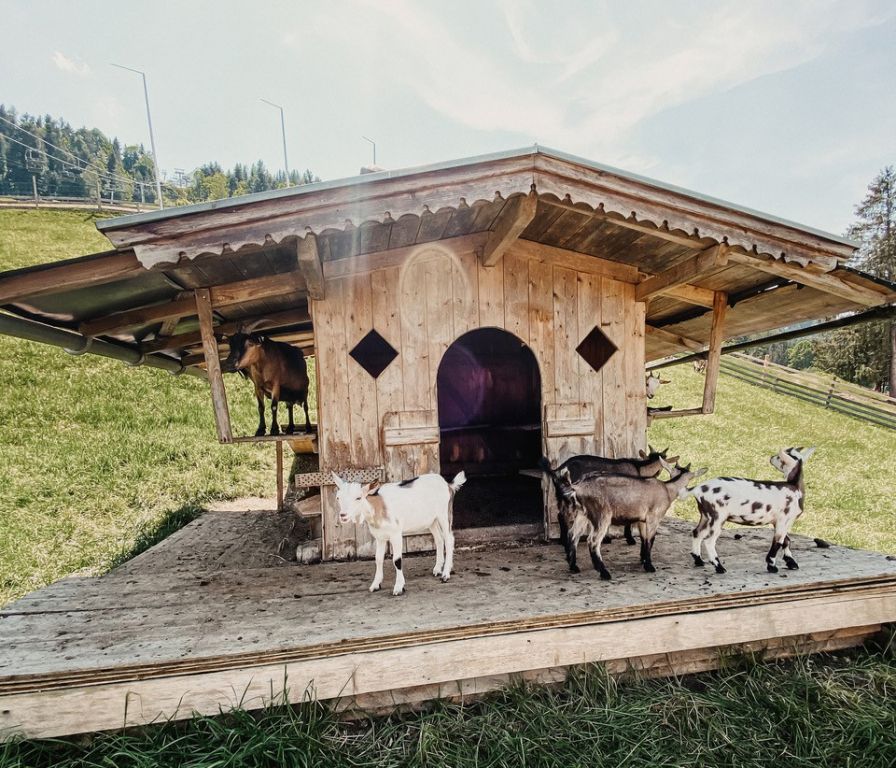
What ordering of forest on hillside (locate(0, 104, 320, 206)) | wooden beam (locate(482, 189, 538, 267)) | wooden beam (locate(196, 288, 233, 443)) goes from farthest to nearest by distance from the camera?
1. forest on hillside (locate(0, 104, 320, 206))
2. wooden beam (locate(196, 288, 233, 443))
3. wooden beam (locate(482, 189, 538, 267))

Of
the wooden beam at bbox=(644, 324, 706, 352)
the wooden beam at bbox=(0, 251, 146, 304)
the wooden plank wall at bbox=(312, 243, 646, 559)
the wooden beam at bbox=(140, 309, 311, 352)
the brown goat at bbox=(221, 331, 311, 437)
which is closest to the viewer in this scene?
the wooden beam at bbox=(0, 251, 146, 304)

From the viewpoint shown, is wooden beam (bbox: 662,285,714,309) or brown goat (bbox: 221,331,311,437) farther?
wooden beam (bbox: 662,285,714,309)

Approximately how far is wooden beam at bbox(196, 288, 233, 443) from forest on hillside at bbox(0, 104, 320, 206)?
74.6 m

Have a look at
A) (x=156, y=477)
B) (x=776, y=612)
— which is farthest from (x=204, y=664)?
(x=156, y=477)

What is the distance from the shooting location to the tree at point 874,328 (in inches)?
1043

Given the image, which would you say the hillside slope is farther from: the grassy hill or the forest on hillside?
the forest on hillside

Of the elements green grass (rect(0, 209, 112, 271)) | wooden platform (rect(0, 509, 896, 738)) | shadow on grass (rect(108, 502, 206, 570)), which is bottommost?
shadow on grass (rect(108, 502, 206, 570))

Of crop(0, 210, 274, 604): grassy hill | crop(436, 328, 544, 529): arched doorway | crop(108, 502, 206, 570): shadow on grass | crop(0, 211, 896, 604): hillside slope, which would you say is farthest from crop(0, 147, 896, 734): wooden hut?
crop(0, 211, 896, 604): hillside slope

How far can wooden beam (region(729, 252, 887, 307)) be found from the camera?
4465 mm

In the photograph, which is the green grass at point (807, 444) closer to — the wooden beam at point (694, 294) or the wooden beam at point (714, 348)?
the wooden beam at point (714, 348)

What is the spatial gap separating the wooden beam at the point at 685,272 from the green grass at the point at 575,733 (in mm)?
3335

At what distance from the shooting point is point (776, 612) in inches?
138

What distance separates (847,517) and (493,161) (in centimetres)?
1079

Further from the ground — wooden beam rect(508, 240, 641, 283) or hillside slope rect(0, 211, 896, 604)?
wooden beam rect(508, 240, 641, 283)
